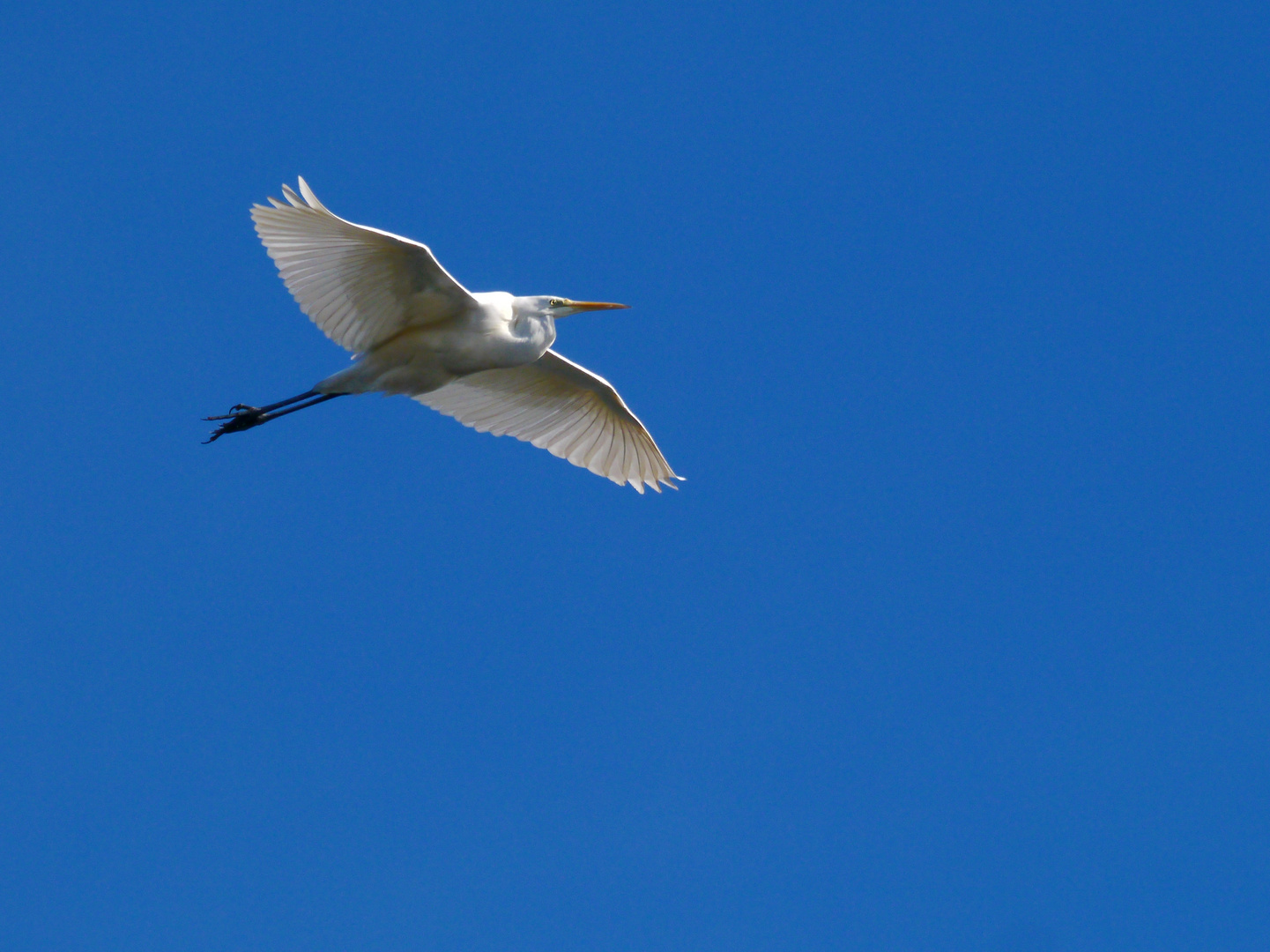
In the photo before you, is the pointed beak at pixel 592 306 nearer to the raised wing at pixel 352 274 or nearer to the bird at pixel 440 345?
the bird at pixel 440 345

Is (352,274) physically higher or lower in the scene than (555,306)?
lower

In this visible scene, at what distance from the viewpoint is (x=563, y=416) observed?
44.8ft

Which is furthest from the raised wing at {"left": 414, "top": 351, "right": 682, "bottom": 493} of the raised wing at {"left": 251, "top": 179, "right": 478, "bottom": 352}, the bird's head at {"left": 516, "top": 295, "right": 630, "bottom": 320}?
the raised wing at {"left": 251, "top": 179, "right": 478, "bottom": 352}

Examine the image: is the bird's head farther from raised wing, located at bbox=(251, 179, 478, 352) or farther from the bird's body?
raised wing, located at bbox=(251, 179, 478, 352)

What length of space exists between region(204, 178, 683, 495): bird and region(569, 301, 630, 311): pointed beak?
1 centimetres

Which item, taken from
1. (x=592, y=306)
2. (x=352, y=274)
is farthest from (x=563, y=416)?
(x=352, y=274)

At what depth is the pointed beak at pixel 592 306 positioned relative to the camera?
12272 mm

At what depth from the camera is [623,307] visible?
12.7 m

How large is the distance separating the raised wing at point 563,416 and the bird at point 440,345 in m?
0.01

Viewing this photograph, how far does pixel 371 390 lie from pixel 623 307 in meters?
2.53

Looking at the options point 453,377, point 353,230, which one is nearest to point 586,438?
point 453,377

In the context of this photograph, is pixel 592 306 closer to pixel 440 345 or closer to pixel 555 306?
pixel 555 306

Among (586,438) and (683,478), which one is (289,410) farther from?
(683,478)

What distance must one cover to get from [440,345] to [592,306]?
1.68 meters
